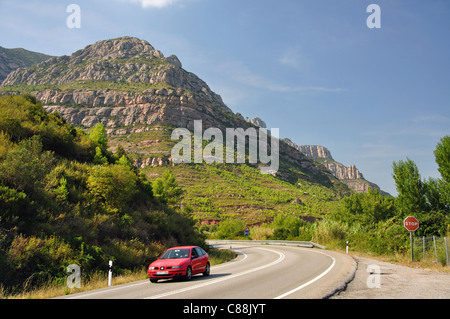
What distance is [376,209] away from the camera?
38062 mm

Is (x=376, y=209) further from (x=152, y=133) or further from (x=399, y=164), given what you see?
(x=152, y=133)

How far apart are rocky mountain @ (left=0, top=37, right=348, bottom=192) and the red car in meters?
85.4

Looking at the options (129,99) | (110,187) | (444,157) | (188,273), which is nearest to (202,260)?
(188,273)

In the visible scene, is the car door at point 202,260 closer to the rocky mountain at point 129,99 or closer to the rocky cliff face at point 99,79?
the rocky mountain at point 129,99

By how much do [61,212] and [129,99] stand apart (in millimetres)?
131009

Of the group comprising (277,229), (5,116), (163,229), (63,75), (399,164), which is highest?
(63,75)

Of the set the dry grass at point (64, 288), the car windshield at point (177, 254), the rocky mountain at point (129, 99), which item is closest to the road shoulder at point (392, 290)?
the car windshield at point (177, 254)

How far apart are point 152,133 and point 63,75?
8125 cm

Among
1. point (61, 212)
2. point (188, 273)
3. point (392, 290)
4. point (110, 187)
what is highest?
point (110, 187)

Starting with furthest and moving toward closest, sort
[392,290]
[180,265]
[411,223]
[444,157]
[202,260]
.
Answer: [444,157] → [411,223] → [202,260] → [180,265] → [392,290]

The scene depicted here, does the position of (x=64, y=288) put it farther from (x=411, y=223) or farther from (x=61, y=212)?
(x=411, y=223)

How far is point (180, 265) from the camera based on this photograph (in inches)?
487
